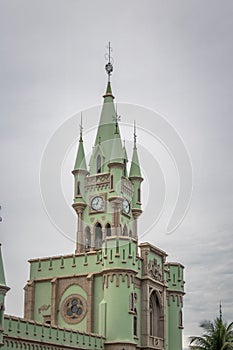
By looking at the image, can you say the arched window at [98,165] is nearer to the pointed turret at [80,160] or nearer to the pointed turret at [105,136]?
the pointed turret at [105,136]

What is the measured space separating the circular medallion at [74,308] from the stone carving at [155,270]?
262 inches

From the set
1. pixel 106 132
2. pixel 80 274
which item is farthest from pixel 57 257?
pixel 106 132

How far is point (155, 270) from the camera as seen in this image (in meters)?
57.8

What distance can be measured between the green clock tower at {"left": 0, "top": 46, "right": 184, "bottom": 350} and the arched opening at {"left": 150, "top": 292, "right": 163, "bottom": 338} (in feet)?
0.28

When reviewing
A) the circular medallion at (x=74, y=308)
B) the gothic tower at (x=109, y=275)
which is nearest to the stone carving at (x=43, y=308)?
the gothic tower at (x=109, y=275)

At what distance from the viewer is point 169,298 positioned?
61.0m

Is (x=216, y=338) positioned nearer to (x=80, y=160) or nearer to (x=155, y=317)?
(x=155, y=317)

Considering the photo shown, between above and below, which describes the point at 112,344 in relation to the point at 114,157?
below

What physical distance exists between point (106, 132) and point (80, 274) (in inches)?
714

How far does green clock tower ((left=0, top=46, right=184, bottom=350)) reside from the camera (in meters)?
48.6

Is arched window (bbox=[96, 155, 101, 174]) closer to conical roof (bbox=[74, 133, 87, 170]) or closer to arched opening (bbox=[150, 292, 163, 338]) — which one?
conical roof (bbox=[74, 133, 87, 170])

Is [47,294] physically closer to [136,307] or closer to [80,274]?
[80,274]

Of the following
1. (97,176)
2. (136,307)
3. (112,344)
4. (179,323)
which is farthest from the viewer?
(97,176)

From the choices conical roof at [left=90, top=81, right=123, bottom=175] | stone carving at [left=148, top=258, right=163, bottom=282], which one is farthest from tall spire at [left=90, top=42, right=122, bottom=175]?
stone carving at [left=148, top=258, right=163, bottom=282]
